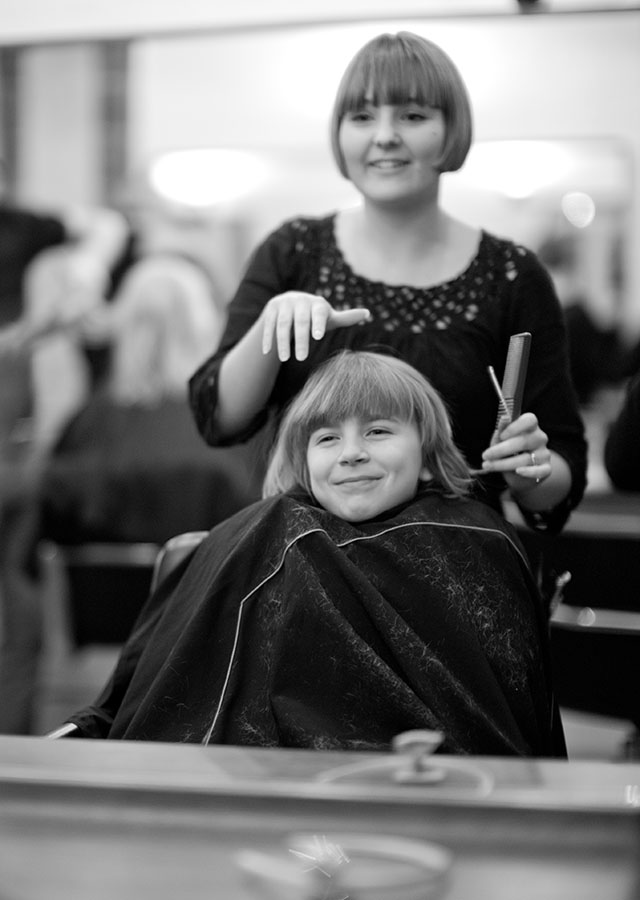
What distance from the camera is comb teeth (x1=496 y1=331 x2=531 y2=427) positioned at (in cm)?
140

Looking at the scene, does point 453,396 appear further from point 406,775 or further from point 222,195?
point 222,195

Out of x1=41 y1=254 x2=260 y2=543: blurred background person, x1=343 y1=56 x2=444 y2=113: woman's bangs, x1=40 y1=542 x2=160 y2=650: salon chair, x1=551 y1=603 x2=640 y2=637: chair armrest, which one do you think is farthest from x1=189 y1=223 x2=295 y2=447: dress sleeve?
x1=41 y1=254 x2=260 y2=543: blurred background person

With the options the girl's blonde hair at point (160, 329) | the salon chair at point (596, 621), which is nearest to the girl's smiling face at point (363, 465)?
the salon chair at point (596, 621)

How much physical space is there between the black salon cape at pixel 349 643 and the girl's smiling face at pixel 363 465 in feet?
0.08

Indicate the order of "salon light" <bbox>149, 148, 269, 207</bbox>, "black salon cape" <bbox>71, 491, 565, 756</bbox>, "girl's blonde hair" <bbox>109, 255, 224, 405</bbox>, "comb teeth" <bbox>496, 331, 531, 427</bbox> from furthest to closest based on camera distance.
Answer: "salon light" <bbox>149, 148, 269, 207</bbox>
"girl's blonde hair" <bbox>109, 255, 224, 405</bbox>
"comb teeth" <bbox>496, 331, 531, 427</bbox>
"black salon cape" <bbox>71, 491, 565, 756</bbox>

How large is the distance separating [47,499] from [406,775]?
3285 mm

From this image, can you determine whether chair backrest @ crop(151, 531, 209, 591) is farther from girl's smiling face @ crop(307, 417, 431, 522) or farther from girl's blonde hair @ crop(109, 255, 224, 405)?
girl's blonde hair @ crop(109, 255, 224, 405)

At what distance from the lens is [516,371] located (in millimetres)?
1418

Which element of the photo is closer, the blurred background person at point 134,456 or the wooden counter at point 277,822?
the wooden counter at point 277,822

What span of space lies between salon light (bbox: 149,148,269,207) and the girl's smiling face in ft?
9.28

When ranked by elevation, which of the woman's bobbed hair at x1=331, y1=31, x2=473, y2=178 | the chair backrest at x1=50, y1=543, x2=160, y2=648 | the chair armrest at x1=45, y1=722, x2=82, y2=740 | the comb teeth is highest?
the woman's bobbed hair at x1=331, y1=31, x2=473, y2=178

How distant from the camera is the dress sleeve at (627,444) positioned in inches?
72.8

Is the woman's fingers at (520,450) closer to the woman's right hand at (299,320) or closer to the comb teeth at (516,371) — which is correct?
the comb teeth at (516,371)

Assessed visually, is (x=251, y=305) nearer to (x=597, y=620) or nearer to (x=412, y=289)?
(x=412, y=289)
